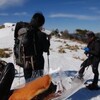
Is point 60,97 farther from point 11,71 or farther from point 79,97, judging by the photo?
point 79,97

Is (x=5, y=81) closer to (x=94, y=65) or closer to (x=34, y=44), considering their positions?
(x=34, y=44)

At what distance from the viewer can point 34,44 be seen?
6738 mm

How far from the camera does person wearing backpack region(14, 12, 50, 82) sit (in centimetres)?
667

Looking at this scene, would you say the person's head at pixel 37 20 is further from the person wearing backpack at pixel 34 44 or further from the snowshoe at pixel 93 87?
the snowshoe at pixel 93 87

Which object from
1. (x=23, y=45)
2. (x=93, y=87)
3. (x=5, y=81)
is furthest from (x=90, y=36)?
(x=5, y=81)

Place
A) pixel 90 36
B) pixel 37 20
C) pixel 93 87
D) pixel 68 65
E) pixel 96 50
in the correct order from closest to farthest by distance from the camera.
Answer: pixel 37 20, pixel 96 50, pixel 90 36, pixel 93 87, pixel 68 65

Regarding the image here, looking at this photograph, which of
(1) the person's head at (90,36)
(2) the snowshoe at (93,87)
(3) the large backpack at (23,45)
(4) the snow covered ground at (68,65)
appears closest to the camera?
(3) the large backpack at (23,45)

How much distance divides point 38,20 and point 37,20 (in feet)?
0.06

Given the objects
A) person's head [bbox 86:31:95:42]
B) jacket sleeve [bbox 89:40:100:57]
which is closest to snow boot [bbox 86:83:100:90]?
jacket sleeve [bbox 89:40:100:57]

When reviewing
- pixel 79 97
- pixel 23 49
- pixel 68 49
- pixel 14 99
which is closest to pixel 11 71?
pixel 14 99

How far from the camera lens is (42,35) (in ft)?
22.2

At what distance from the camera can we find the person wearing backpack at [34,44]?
6.67m

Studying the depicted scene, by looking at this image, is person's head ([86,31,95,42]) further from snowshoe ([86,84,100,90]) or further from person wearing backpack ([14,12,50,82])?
person wearing backpack ([14,12,50,82])

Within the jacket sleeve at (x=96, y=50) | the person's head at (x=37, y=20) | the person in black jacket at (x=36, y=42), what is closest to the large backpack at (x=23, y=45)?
the person in black jacket at (x=36, y=42)
